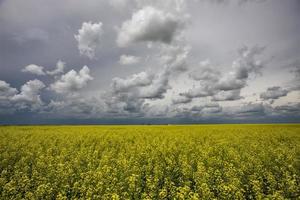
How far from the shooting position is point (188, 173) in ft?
39.0

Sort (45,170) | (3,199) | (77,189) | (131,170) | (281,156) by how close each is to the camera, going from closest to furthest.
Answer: (3,199) < (77,189) < (131,170) < (45,170) < (281,156)

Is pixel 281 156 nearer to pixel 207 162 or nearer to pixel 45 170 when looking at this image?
pixel 207 162

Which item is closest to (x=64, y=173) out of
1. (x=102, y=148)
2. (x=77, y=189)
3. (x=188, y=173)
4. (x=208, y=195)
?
(x=77, y=189)

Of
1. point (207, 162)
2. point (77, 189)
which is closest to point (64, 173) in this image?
point (77, 189)

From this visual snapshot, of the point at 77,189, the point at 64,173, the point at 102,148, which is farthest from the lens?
the point at 102,148

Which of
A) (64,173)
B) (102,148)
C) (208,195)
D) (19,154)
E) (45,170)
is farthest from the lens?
(102,148)

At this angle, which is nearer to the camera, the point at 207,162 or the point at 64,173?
the point at 64,173

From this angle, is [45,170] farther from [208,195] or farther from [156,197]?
[208,195]

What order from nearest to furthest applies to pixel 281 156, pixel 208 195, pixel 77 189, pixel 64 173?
pixel 208 195 < pixel 77 189 < pixel 64 173 < pixel 281 156

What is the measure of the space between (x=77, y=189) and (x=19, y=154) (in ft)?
31.4

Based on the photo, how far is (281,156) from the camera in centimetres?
1401

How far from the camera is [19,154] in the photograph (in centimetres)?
1691

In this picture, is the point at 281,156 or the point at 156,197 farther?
the point at 281,156

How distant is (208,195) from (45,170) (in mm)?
9243
